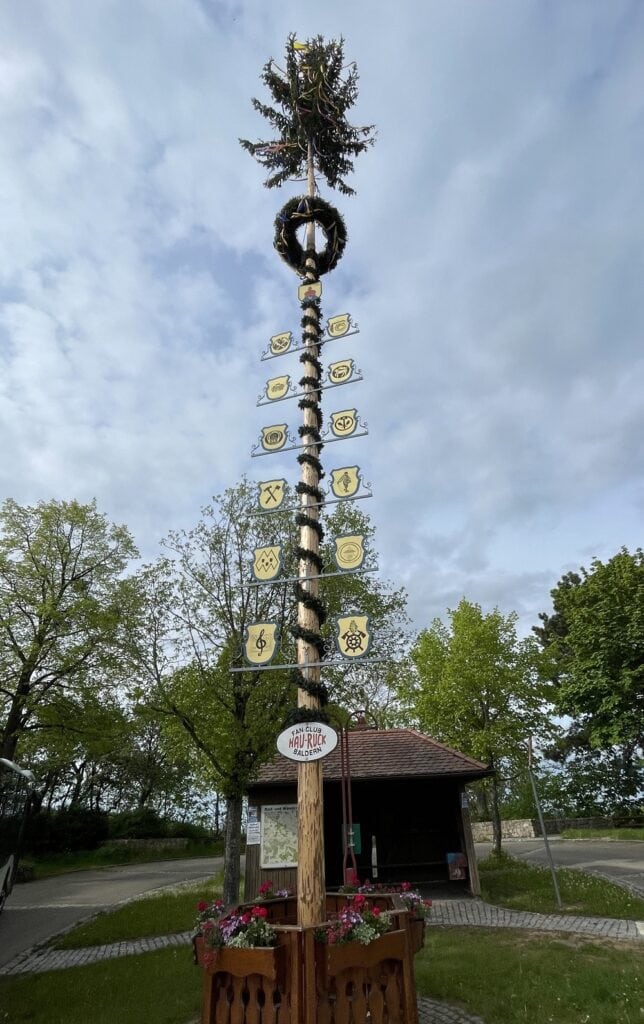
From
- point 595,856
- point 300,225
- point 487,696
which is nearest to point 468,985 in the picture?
point 300,225

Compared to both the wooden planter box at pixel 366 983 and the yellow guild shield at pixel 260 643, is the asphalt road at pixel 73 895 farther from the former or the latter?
the wooden planter box at pixel 366 983

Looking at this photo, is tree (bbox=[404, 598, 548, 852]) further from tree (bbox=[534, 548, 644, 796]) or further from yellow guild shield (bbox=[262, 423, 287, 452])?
yellow guild shield (bbox=[262, 423, 287, 452])

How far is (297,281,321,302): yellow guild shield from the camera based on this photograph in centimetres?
968

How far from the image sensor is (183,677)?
14211 mm

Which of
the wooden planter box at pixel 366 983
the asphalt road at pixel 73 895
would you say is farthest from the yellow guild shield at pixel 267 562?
the asphalt road at pixel 73 895

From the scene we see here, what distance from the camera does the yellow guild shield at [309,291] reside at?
9680mm

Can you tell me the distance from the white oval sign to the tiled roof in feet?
31.1

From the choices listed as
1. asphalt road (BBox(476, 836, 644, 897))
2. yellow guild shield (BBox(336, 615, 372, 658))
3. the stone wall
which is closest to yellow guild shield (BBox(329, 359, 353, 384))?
yellow guild shield (BBox(336, 615, 372, 658))

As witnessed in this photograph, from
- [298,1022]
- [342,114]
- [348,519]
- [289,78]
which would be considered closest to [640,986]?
[298,1022]

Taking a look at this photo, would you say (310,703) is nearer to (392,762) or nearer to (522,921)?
(522,921)

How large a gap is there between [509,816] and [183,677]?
28415 mm

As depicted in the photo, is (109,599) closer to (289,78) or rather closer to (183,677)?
(183,677)

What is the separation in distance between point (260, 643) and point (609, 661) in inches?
1034

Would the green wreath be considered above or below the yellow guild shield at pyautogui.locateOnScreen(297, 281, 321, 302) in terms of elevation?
above
